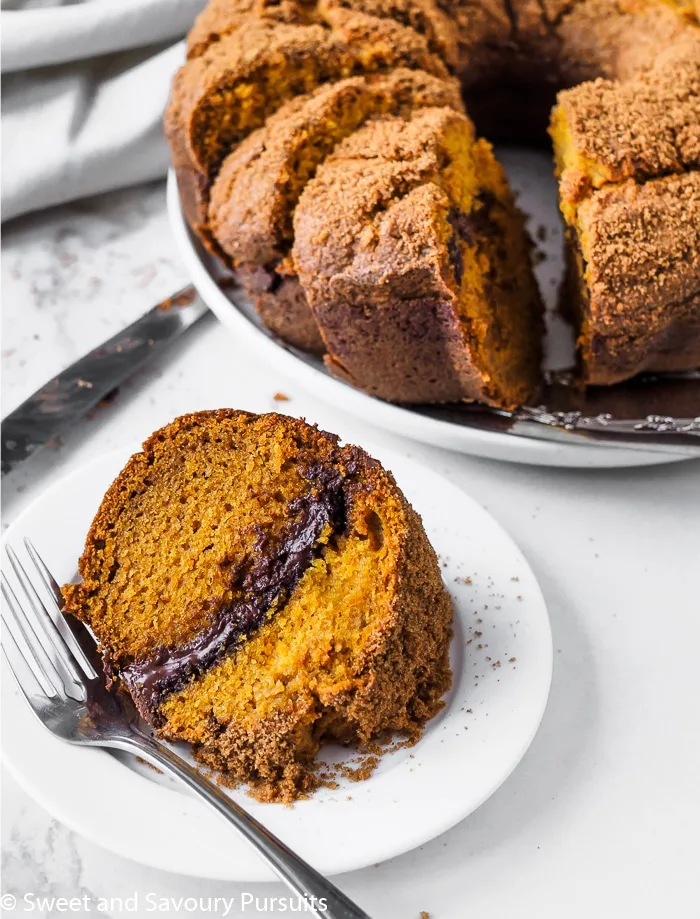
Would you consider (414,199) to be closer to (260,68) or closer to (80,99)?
(260,68)

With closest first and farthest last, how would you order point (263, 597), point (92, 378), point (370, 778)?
1. point (370, 778)
2. point (263, 597)
3. point (92, 378)

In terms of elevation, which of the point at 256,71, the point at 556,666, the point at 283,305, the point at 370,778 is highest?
the point at 256,71

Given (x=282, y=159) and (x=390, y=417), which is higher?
(x=282, y=159)

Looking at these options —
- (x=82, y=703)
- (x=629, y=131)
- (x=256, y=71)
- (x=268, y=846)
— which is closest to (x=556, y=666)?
(x=268, y=846)

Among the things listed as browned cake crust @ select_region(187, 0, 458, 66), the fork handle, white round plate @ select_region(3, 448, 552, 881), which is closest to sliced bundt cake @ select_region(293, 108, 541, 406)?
browned cake crust @ select_region(187, 0, 458, 66)

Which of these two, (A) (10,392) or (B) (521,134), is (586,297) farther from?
(A) (10,392)

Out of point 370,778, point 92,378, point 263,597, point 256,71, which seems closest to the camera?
point 370,778

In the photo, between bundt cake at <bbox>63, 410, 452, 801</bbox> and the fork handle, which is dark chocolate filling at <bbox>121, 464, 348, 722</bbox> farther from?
the fork handle

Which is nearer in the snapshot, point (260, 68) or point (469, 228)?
point (469, 228)

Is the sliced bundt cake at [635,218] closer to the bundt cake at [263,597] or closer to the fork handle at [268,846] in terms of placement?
the bundt cake at [263,597]

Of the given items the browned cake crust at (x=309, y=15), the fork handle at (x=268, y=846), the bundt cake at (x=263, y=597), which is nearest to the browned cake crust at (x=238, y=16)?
the browned cake crust at (x=309, y=15)
